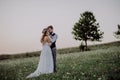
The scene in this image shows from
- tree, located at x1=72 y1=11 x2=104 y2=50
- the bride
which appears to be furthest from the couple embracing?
tree, located at x1=72 y1=11 x2=104 y2=50

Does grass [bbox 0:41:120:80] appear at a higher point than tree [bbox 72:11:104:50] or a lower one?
lower

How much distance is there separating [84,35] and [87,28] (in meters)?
2.21

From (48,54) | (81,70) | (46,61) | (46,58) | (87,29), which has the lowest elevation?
(81,70)

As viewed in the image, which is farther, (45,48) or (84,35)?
(84,35)

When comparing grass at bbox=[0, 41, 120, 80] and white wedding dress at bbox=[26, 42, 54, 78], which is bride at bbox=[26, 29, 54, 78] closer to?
white wedding dress at bbox=[26, 42, 54, 78]

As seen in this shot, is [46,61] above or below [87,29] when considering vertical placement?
below

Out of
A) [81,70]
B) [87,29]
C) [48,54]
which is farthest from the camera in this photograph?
[87,29]

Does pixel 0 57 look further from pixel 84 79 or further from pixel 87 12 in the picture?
pixel 84 79

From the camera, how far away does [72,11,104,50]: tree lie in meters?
63.7

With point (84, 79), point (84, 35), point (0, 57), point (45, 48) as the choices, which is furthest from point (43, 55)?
point (84, 35)

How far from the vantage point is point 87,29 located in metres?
64.9

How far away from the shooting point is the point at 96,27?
64625mm

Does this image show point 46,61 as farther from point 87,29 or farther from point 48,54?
point 87,29

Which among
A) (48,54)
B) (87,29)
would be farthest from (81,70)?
(87,29)
